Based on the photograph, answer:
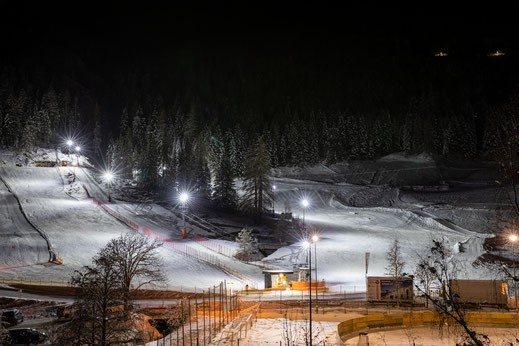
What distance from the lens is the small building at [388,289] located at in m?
34.6

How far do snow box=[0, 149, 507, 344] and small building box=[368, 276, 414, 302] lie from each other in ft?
6.71

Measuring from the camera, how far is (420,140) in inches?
4729

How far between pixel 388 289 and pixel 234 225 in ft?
106

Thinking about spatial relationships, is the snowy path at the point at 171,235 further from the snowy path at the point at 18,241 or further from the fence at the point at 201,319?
the fence at the point at 201,319

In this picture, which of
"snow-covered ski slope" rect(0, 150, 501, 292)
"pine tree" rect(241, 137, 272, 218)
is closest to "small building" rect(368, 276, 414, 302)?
"snow-covered ski slope" rect(0, 150, 501, 292)

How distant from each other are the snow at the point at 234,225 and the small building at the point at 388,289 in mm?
2045

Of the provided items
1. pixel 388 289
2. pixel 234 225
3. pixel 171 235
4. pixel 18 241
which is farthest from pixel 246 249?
pixel 18 241

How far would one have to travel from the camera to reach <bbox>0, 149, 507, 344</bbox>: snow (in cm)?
4350

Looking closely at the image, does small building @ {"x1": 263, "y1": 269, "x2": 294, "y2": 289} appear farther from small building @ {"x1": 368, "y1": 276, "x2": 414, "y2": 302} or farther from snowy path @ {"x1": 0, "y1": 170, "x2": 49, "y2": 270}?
snowy path @ {"x1": 0, "y1": 170, "x2": 49, "y2": 270}

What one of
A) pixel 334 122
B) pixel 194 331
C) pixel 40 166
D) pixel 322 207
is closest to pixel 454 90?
pixel 334 122

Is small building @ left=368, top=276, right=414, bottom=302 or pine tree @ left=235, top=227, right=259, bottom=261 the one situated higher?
pine tree @ left=235, top=227, right=259, bottom=261

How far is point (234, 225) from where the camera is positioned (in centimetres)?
6488

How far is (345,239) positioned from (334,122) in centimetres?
7989

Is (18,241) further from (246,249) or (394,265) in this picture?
(394,265)
